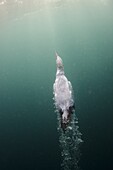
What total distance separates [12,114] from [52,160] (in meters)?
19.9

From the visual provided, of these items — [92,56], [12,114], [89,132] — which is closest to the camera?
[89,132]

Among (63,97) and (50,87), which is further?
(50,87)

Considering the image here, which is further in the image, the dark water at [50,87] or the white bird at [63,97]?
the white bird at [63,97]

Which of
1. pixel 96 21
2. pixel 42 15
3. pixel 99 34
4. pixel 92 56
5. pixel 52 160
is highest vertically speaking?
pixel 42 15

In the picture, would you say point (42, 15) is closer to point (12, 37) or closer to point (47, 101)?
point (12, 37)

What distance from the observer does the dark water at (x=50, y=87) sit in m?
52.3

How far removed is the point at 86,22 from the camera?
127 metres

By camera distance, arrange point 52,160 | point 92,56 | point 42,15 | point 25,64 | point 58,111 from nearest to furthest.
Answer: point 52,160 → point 58,111 → point 92,56 → point 25,64 → point 42,15

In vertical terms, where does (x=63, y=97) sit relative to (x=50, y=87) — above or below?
below

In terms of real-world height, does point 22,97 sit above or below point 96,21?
below

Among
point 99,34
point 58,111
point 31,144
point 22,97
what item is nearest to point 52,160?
point 31,144

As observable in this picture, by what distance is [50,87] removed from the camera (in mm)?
74188

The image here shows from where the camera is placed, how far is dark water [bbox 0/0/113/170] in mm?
52344

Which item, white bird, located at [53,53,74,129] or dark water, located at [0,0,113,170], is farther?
white bird, located at [53,53,74,129]
